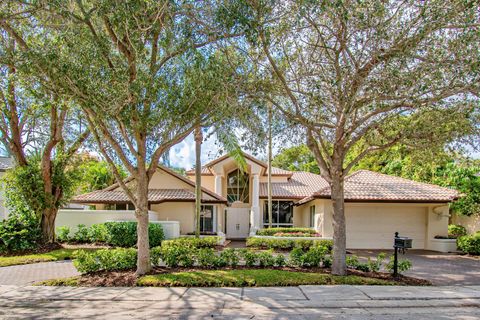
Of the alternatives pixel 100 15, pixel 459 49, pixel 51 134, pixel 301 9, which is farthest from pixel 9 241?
pixel 459 49

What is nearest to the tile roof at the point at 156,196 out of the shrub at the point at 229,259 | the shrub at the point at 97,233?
the shrub at the point at 97,233

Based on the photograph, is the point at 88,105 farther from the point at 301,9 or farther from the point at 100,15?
the point at 301,9

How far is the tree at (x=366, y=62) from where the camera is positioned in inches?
335

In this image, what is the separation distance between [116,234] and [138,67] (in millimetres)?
A: 11088

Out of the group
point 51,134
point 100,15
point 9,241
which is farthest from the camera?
point 51,134

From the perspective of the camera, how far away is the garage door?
63.2ft

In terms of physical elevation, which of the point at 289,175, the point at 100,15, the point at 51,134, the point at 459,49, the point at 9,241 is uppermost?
the point at 100,15

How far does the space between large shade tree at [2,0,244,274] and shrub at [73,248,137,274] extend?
Answer: 33.7 inches

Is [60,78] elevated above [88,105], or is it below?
above

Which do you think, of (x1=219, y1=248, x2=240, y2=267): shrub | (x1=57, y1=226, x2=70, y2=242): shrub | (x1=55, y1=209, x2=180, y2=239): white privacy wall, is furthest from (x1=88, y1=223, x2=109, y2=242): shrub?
(x1=219, y1=248, x2=240, y2=267): shrub

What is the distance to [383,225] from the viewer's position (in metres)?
19.3

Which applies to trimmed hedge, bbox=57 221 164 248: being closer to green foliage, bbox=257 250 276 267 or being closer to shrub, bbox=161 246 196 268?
shrub, bbox=161 246 196 268

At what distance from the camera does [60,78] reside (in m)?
8.95

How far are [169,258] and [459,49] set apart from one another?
32.4 feet
